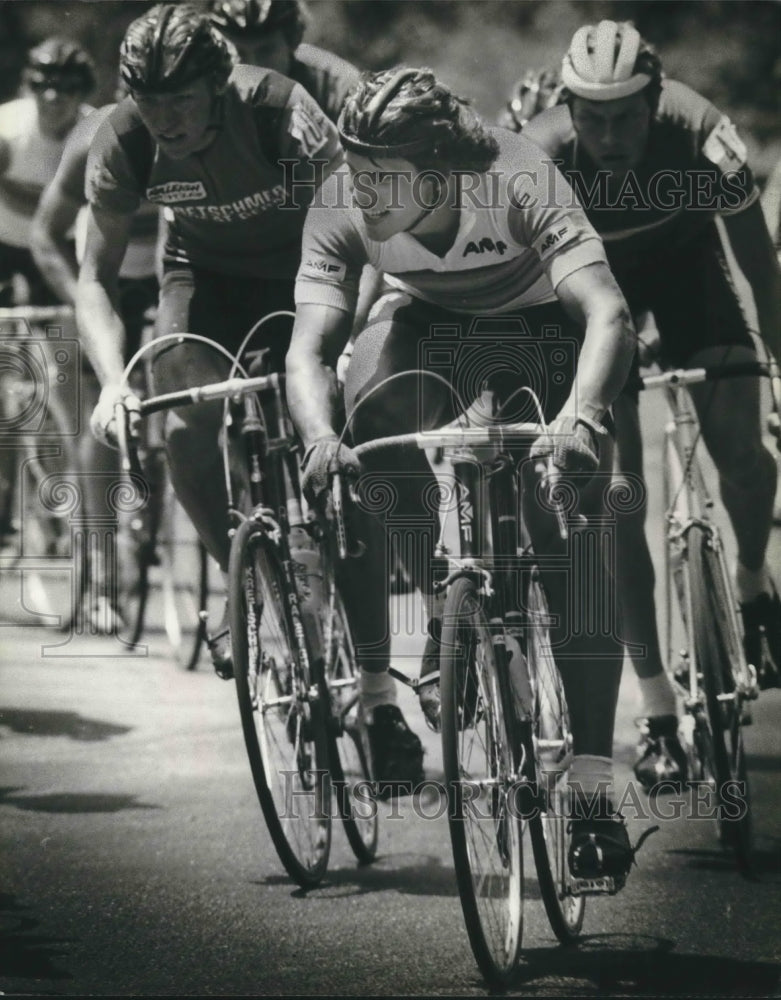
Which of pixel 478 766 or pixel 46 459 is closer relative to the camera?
pixel 478 766

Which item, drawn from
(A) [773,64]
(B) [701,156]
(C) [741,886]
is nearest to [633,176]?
(B) [701,156]

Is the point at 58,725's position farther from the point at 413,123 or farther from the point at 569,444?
the point at 413,123

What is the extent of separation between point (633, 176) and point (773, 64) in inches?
22.2

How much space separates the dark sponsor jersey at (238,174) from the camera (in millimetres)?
3719

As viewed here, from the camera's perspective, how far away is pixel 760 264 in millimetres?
3908

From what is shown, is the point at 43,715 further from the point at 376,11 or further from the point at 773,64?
the point at 773,64

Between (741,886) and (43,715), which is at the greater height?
(43,715)

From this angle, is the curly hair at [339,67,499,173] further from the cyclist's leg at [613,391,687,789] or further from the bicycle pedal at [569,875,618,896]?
the bicycle pedal at [569,875,618,896]

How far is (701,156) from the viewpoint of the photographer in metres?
3.78

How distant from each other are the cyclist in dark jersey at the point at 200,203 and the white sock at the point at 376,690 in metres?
0.37

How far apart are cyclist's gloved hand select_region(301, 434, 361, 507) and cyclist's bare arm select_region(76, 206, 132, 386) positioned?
0.72 metres

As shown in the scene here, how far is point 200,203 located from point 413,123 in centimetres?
67

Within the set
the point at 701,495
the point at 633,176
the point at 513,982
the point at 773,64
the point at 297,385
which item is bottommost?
the point at 513,982

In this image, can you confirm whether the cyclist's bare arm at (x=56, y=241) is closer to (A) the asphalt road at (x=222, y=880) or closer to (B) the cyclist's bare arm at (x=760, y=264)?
(A) the asphalt road at (x=222, y=880)
